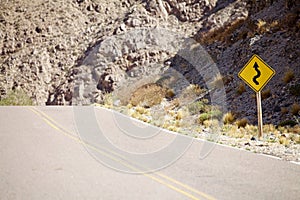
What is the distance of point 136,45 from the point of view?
37.7 m

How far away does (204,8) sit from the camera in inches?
1705

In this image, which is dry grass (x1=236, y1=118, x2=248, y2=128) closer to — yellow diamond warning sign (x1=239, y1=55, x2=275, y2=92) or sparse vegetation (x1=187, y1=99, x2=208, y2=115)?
yellow diamond warning sign (x1=239, y1=55, x2=275, y2=92)

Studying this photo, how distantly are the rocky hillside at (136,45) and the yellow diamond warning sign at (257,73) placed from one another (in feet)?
13.6

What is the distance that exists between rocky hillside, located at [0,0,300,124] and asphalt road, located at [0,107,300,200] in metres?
8.01

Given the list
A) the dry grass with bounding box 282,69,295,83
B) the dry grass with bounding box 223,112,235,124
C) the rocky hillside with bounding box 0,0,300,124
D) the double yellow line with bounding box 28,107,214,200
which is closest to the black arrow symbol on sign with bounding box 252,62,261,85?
the dry grass with bounding box 223,112,235,124

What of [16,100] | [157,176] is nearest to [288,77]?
[157,176]

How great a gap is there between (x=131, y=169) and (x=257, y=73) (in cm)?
726

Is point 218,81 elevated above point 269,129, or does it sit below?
above

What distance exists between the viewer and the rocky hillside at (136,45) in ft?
73.8

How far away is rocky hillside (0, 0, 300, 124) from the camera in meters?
22.5

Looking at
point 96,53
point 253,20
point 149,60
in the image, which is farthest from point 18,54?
point 253,20

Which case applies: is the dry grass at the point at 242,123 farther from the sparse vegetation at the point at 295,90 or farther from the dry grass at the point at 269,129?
the sparse vegetation at the point at 295,90

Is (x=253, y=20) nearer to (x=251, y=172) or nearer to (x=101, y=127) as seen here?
(x=101, y=127)

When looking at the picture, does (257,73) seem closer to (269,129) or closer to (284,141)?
(269,129)
